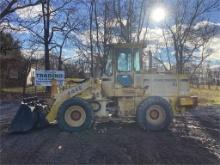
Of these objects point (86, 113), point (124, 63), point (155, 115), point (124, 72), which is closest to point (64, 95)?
point (86, 113)

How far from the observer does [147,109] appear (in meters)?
13.4

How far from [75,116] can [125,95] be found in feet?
6.07

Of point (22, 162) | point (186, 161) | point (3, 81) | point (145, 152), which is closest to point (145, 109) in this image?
point (145, 152)

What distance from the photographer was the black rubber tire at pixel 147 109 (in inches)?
526

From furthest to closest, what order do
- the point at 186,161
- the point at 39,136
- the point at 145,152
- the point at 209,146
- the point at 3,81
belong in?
the point at 3,81
the point at 39,136
the point at 209,146
the point at 145,152
the point at 186,161

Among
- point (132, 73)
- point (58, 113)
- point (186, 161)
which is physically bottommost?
point (186, 161)

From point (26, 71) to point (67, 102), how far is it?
28325mm

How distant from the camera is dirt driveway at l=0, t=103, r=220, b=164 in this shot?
942cm

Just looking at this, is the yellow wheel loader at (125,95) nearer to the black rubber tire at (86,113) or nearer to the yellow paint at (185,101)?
the yellow paint at (185,101)

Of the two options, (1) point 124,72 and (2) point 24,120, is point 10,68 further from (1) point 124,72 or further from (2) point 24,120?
(1) point 124,72

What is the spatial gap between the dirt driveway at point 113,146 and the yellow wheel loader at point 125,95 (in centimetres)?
48

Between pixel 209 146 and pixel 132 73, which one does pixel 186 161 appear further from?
pixel 132 73

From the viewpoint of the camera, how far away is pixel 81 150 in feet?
33.8

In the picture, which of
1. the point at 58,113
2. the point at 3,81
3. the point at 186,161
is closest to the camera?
the point at 186,161
